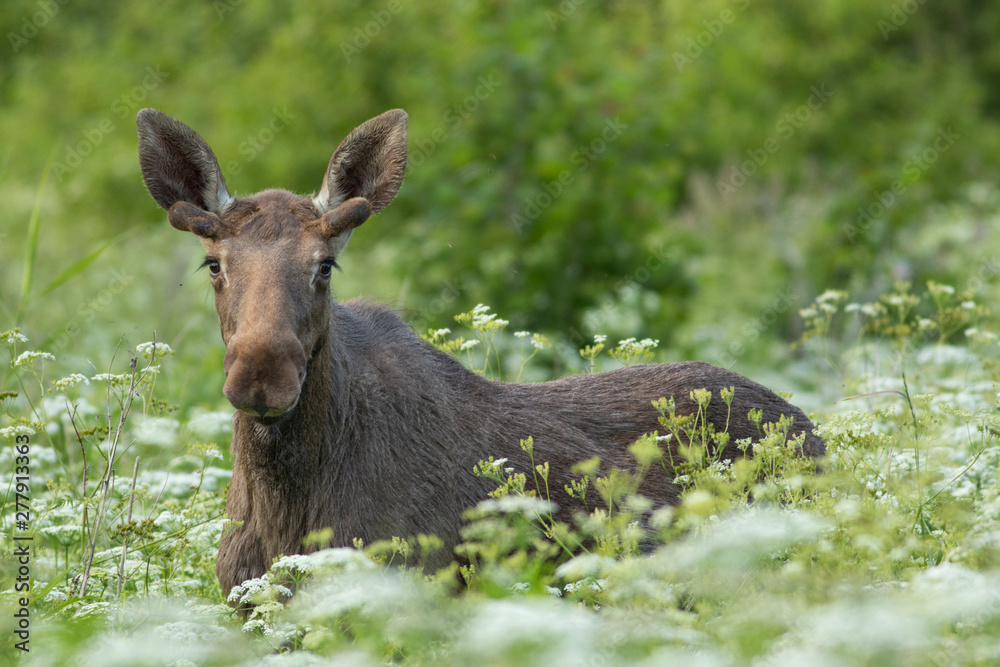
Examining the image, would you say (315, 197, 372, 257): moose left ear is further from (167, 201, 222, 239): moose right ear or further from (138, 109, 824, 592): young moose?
(167, 201, 222, 239): moose right ear

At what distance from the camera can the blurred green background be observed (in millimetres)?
10633

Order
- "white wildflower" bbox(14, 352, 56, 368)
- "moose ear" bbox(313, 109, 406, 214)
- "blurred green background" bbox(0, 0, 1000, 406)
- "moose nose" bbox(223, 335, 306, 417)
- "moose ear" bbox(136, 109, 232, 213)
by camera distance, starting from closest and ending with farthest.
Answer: "moose nose" bbox(223, 335, 306, 417)
"white wildflower" bbox(14, 352, 56, 368)
"moose ear" bbox(136, 109, 232, 213)
"moose ear" bbox(313, 109, 406, 214)
"blurred green background" bbox(0, 0, 1000, 406)

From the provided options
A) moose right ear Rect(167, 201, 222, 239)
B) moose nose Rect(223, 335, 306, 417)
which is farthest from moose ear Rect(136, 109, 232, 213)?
moose nose Rect(223, 335, 306, 417)

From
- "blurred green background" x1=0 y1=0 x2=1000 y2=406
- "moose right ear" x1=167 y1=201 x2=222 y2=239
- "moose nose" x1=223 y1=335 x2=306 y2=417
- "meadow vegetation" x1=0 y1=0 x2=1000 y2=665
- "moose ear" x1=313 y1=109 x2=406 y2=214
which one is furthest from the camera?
"blurred green background" x1=0 y1=0 x2=1000 y2=406

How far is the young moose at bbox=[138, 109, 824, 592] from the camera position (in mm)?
4328

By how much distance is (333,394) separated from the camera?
15.4ft

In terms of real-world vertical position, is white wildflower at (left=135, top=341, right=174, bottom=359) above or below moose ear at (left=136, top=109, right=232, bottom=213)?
below

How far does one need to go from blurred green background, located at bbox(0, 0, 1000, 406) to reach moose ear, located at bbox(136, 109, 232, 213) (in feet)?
4.27

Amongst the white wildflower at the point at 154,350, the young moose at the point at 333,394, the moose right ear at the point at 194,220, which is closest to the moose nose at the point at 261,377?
the young moose at the point at 333,394

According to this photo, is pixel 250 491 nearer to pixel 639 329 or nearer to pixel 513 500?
pixel 513 500

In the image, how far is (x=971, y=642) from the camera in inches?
111

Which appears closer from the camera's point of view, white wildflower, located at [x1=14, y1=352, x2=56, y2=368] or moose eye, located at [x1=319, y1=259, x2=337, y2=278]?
white wildflower, located at [x1=14, y1=352, x2=56, y2=368]

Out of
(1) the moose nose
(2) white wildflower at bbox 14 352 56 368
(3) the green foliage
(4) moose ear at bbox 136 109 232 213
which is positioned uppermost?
(4) moose ear at bbox 136 109 232 213

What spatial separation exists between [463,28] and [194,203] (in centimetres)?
645
